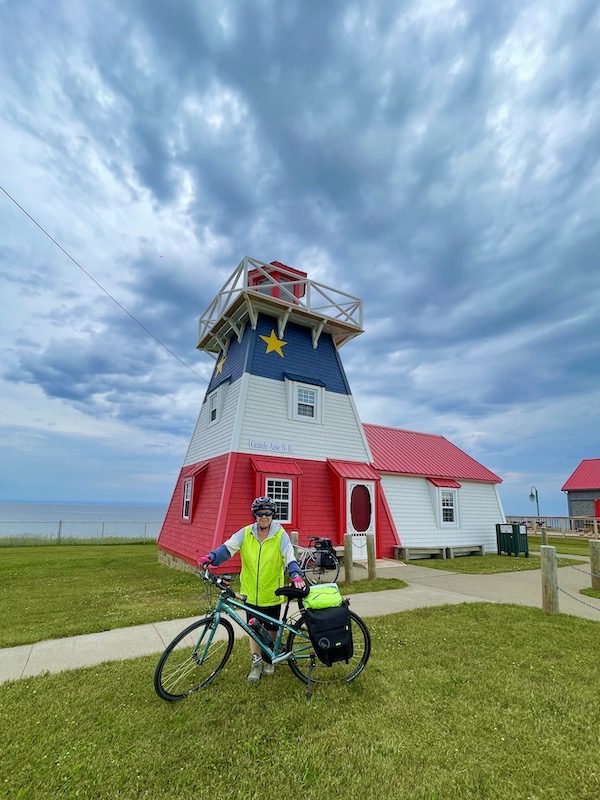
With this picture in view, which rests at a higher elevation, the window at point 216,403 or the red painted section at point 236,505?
the window at point 216,403

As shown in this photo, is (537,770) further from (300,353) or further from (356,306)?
(356,306)

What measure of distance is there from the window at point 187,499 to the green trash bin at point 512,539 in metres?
14.4

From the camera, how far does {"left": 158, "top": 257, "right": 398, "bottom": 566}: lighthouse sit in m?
14.0

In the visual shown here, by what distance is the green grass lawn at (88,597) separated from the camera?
7.41m

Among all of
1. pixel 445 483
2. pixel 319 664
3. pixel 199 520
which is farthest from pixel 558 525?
pixel 319 664

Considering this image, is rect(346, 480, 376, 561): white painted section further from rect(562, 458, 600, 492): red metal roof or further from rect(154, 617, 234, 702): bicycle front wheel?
rect(562, 458, 600, 492): red metal roof

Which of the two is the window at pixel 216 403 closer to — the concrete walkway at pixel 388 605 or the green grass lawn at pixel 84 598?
the green grass lawn at pixel 84 598

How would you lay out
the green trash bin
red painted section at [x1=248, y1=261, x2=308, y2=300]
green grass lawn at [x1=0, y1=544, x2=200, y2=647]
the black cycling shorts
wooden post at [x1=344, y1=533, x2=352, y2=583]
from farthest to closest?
1. the green trash bin
2. red painted section at [x1=248, y1=261, x2=308, y2=300]
3. wooden post at [x1=344, y1=533, x2=352, y2=583]
4. green grass lawn at [x1=0, y1=544, x2=200, y2=647]
5. the black cycling shorts

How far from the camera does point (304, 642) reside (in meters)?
5.04

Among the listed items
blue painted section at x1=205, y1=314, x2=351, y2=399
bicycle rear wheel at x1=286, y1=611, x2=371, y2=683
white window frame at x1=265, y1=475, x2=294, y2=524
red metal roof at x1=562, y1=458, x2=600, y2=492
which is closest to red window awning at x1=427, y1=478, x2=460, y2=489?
blue painted section at x1=205, y1=314, x2=351, y2=399

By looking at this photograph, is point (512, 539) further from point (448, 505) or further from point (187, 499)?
point (187, 499)

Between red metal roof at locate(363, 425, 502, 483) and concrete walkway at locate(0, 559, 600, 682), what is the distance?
187 inches

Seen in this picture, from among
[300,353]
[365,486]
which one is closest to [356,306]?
[300,353]

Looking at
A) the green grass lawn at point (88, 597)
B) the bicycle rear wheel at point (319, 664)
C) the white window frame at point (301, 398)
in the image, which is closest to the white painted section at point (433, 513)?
the white window frame at point (301, 398)
